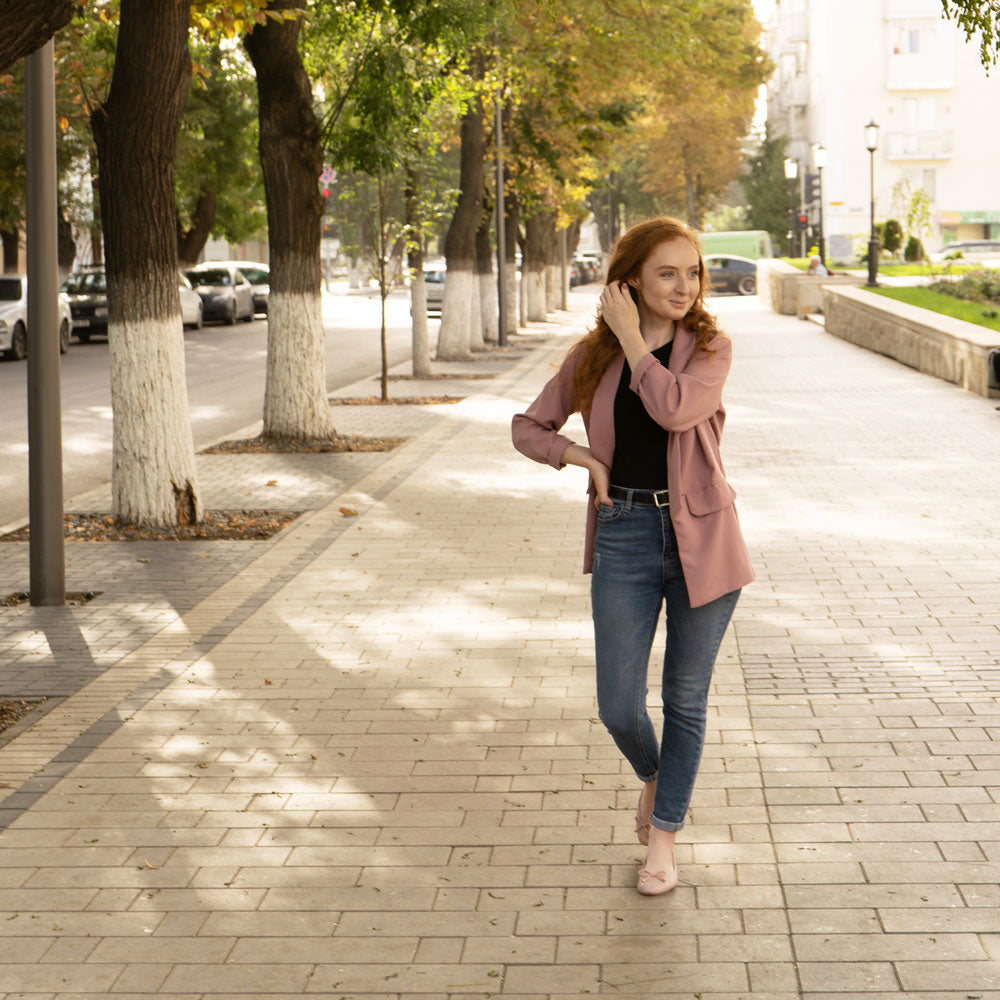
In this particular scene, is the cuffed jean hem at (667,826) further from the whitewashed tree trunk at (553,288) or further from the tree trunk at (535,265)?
the whitewashed tree trunk at (553,288)

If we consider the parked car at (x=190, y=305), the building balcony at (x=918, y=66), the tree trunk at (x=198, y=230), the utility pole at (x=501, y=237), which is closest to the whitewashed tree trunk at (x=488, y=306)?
the utility pole at (x=501, y=237)

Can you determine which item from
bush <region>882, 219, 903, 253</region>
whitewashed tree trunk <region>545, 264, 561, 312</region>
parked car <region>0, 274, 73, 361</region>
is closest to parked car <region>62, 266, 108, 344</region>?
parked car <region>0, 274, 73, 361</region>

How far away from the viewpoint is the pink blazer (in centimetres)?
424

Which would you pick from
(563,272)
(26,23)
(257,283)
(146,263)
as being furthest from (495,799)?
(563,272)

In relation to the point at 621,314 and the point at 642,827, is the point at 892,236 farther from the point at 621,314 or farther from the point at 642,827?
the point at 621,314

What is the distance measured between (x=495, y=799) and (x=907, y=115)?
243ft

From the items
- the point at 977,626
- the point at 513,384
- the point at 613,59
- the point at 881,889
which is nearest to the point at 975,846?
the point at 881,889

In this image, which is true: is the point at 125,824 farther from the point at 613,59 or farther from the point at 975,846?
the point at 613,59

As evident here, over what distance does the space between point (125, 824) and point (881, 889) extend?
2.24m

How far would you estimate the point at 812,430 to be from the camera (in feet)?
53.9

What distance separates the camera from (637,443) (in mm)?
4402

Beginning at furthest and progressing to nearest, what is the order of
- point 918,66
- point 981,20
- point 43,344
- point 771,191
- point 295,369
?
point 771,191 → point 918,66 → point 295,369 → point 43,344 → point 981,20

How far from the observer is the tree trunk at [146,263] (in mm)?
10484

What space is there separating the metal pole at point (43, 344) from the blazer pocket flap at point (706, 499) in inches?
195
